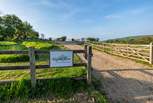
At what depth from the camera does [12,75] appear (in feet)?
25.2

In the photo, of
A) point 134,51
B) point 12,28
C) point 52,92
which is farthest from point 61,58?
point 12,28

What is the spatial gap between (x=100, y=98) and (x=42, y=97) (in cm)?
168

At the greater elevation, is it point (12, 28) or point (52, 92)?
point (12, 28)

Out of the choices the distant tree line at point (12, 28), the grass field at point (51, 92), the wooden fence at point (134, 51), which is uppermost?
the distant tree line at point (12, 28)

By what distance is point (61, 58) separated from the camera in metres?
6.46

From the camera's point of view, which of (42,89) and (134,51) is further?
(134,51)

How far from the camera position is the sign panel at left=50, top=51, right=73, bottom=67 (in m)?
6.37

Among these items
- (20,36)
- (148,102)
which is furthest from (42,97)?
(20,36)

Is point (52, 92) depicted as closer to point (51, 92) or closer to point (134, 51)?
point (51, 92)

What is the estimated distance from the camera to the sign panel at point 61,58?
20.9 ft

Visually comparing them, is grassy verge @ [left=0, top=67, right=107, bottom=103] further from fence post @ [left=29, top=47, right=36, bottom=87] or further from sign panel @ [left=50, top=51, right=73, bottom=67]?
sign panel @ [left=50, top=51, right=73, bottom=67]

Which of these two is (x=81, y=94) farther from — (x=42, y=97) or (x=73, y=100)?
(x=42, y=97)

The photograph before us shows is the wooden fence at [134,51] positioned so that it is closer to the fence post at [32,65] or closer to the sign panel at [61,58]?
the sign panel at [61,58]

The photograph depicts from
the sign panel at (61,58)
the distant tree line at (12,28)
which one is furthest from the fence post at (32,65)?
the distant tree line at (12,28)
